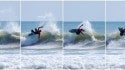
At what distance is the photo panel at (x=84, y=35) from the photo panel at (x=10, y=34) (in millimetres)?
462

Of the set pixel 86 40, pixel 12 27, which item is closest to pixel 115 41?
pixel 86 40

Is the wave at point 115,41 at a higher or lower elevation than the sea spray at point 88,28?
lower

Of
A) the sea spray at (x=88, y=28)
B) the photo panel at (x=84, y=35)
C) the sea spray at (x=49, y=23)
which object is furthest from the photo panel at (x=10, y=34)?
the sea spray at (x=88, y=28)

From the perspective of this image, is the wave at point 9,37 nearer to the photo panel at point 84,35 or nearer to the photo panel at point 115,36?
the photo panel at point 84,35

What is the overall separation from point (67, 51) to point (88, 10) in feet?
1.45

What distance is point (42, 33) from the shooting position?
12.3ft

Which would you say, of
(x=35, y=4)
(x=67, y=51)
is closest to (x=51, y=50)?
(x=67, y=51)

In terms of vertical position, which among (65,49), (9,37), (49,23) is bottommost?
(65,49)

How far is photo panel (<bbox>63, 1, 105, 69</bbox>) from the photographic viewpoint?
12.1 feet

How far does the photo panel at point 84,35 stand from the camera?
3703 millimetres

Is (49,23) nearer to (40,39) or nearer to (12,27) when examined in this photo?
(40,39)

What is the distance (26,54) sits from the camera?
12.2 feet

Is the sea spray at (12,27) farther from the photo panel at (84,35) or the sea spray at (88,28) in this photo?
the sea spray at (88,28)

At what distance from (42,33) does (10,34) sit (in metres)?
0.31
